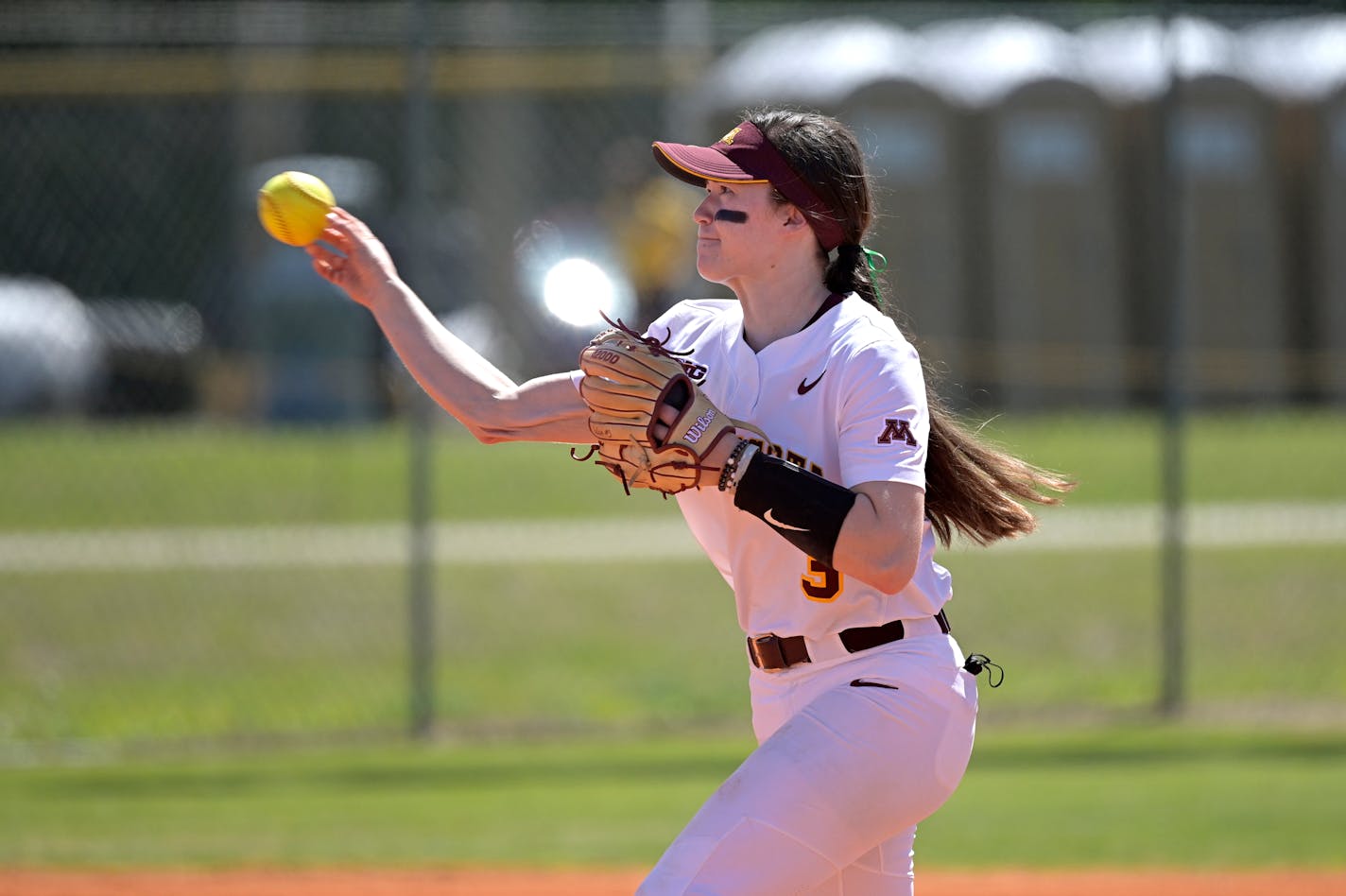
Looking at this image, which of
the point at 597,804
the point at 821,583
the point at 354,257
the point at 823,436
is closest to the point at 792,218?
the point at 823,436

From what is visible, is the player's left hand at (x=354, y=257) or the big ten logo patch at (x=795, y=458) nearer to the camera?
the big ten logo patch at (x=795, y=458)

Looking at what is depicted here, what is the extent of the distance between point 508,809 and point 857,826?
4041mm

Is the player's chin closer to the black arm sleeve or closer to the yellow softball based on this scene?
the black arm sleeve

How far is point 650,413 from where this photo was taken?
2924 mm

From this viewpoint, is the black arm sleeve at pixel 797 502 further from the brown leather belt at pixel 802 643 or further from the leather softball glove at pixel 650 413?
the brown leather belt at pixel 802 643

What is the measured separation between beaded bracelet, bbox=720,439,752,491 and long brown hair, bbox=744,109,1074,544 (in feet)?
1.51

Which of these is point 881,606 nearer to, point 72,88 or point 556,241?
point 556,241

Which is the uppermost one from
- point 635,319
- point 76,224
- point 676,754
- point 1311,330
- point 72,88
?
point 72,88

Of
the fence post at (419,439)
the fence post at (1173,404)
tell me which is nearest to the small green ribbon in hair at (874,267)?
the fence post at (419,439)

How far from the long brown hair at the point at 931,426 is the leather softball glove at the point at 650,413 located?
419mm

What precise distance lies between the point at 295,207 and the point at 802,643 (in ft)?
4.49

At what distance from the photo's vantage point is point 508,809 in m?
6.72

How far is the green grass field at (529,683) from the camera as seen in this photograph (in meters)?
6.45

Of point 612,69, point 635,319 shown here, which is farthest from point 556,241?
point 612,69
